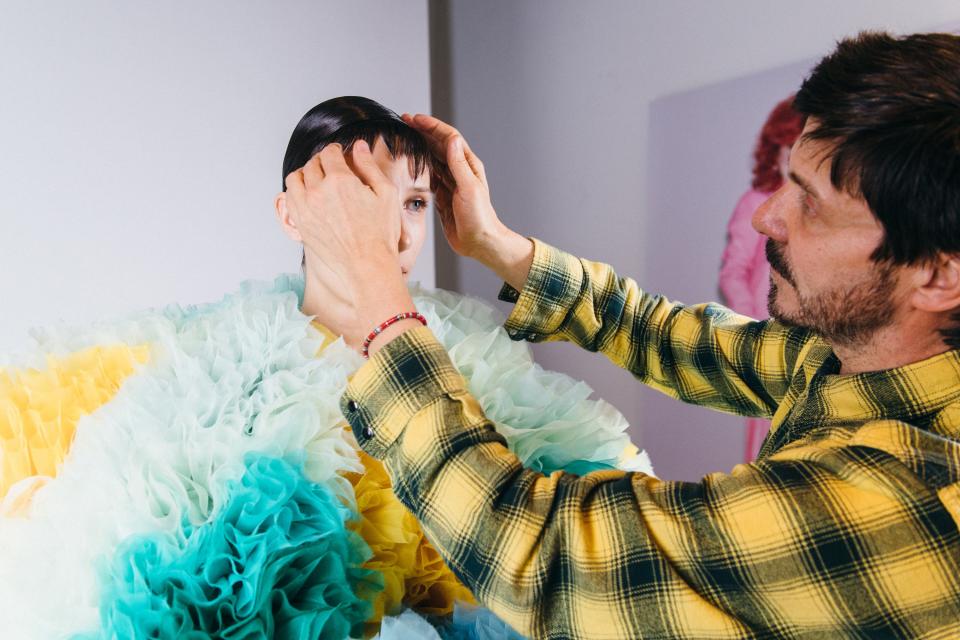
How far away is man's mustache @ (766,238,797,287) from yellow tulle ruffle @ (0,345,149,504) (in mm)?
871

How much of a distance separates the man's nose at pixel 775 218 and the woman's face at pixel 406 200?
0.57m

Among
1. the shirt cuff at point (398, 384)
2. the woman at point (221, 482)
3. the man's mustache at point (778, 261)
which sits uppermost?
the man's mustache at point (778, 261)

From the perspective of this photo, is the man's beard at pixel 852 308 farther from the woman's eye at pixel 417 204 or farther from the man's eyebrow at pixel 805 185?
the woman's eye at pixel 417 204

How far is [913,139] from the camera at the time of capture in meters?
0.72

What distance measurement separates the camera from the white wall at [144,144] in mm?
1341

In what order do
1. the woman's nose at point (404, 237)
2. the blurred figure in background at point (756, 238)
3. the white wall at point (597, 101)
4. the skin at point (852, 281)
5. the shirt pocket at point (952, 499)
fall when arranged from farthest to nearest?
the white wall at point (597, 101) → the blurred figure in background at point (756, 238) → the woman's nose at point (404, 237) → the skin at point (852, 281) → the shirt pocket at point (952, 499)

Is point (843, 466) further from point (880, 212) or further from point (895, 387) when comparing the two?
point (880, 212)

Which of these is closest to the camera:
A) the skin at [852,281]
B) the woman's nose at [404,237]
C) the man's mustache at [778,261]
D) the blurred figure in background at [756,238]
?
the skin at [852,281]

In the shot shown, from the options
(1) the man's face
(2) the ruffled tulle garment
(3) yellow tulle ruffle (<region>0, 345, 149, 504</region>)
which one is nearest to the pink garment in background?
(2) the ruffled tulle garment

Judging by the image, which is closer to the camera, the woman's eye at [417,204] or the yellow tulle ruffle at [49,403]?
the yellow tulle ruffle at [49,403]

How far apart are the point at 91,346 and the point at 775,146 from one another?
1.67m

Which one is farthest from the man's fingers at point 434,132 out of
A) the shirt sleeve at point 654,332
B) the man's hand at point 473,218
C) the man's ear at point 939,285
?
the man's ear at point 939,285

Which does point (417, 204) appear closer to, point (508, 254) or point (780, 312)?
point (508, 254)

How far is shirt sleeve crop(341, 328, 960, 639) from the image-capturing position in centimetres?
66
